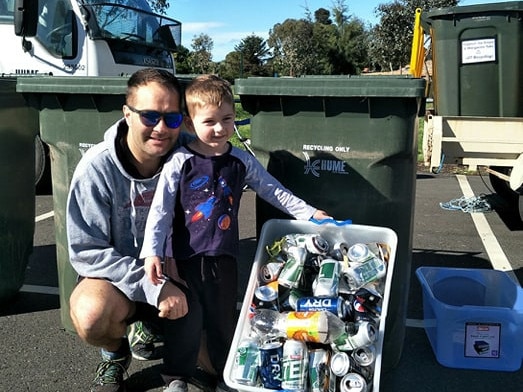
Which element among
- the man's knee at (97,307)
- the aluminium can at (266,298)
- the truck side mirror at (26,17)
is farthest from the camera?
the truck side mirror at (26,17)

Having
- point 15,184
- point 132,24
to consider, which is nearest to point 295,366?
point 15,184

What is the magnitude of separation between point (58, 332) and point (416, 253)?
316 cm

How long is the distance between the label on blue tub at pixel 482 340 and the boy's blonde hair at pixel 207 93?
1.77 metres

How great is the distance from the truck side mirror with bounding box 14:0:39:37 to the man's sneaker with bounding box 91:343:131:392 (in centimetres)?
470

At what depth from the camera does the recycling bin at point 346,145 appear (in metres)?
2.66

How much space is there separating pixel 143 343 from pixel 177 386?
0.64 metres

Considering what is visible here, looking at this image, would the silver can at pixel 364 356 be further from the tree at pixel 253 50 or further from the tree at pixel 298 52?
the tree at pixel 253 50

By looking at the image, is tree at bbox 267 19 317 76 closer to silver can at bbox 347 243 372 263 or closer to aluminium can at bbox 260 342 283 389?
silver can at bbox 347 243 372 263

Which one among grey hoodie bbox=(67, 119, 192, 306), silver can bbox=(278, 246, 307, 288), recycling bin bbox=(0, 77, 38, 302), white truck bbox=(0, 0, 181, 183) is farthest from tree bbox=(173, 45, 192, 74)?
silver can bbox=(278, 246, 307, 288)

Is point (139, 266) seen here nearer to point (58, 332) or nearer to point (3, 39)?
point (58, 332)

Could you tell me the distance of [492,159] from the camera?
16.4ft

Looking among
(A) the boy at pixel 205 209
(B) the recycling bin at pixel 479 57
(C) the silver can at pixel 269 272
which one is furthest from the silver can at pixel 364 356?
(B) the recycling bin at pixel 479 57

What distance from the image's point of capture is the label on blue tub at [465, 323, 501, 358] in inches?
118

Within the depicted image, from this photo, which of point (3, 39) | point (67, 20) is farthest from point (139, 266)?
point (3, 39)
